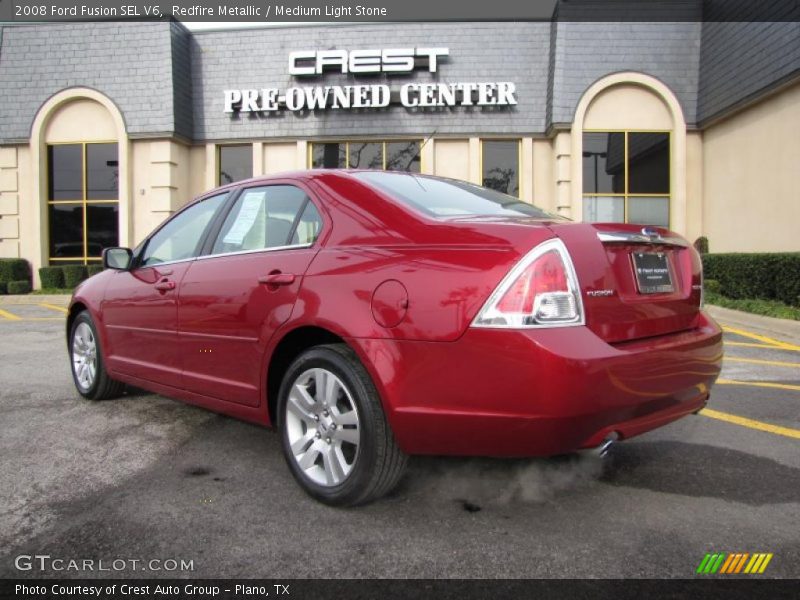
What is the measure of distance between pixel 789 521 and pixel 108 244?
17.7m

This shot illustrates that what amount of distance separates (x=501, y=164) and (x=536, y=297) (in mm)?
14626

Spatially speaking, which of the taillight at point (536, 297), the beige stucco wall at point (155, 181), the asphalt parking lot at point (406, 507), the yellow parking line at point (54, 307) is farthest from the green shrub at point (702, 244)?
the yellow parking line at point (54, 307)

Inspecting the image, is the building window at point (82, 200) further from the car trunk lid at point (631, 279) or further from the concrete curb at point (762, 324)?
the car trunk lid at point (631, 279)

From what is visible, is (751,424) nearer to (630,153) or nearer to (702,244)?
(702,244)

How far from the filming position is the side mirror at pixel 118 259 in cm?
439

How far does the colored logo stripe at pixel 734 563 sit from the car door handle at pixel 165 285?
10.1 feet


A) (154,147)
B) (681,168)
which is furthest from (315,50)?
(681,168)

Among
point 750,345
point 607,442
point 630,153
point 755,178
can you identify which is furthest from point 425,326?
point 630,153

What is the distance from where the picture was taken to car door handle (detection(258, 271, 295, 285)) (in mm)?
2955

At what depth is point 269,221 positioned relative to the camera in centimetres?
336

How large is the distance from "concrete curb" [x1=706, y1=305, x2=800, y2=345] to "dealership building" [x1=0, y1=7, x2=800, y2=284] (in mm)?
4657

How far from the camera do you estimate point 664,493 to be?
9.60 feet

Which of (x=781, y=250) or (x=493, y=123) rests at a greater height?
(x=493, y=123)

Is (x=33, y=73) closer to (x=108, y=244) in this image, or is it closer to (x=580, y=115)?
(x=108, y=244)
